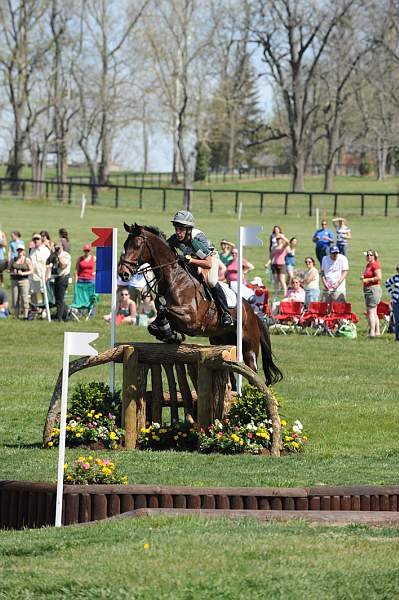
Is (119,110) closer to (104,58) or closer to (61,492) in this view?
(104,58)

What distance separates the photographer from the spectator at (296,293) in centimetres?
2897

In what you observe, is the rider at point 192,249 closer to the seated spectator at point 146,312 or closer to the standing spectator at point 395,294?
the standing spectator at point 395,294

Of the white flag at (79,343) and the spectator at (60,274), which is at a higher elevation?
the white flag at (79,343)

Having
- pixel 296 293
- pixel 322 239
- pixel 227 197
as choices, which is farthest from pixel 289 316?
pixel 227 197

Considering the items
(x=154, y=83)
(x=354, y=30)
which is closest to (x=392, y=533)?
(x=154, y=83)

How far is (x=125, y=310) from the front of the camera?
29.6m

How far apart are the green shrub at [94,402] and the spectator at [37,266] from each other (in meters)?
14.4

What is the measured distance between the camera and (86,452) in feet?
48.6

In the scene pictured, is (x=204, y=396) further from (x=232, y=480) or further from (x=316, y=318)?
(x=316, y=318)

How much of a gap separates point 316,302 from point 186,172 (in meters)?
47.9

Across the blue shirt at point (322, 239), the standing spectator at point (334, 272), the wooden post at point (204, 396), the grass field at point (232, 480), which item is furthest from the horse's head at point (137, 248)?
the blue shirt at point (322, 239)

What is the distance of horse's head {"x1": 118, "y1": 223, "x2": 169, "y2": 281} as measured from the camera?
14.8 m

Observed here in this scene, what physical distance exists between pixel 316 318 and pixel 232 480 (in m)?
15.8

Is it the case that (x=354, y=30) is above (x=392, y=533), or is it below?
above
